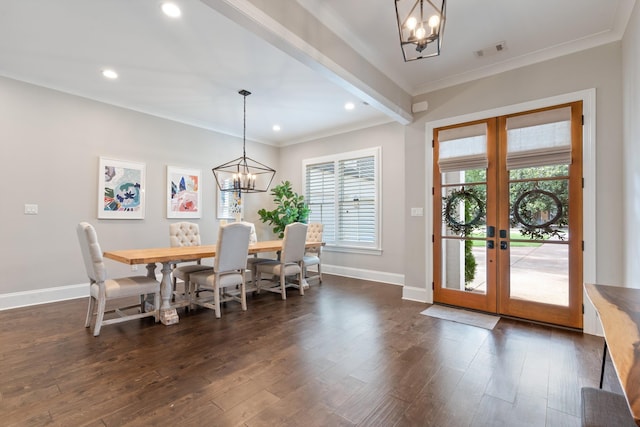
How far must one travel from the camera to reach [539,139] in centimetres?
321

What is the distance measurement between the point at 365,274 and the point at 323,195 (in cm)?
188

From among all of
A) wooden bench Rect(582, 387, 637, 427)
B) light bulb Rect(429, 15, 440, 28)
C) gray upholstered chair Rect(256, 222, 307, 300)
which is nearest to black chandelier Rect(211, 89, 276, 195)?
gray upholstered chair Rect(256, 222, 307, 300)

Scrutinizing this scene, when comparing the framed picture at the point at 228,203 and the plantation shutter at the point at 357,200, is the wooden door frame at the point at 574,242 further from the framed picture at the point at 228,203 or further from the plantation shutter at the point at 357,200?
the framed picture at the point at 228,203

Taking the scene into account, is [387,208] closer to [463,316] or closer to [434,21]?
[463,316]

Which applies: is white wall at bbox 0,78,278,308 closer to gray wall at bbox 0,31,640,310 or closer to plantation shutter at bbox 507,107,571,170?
gray wall at bbox 0,31,640,310

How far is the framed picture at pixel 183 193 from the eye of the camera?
5172 mm

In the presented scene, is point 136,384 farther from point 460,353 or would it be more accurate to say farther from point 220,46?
point 220,46

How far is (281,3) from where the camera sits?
2.26m

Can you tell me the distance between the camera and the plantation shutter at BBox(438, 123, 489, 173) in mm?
3566

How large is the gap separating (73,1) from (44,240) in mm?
3117

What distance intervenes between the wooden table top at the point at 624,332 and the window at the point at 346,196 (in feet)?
13.2

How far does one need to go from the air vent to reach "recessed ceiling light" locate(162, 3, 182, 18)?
9.88 feet

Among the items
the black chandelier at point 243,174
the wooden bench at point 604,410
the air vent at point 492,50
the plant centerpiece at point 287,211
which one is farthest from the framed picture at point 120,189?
the wooden bench at point 604,410

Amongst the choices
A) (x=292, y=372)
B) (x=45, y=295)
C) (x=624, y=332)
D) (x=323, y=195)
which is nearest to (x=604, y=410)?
(x=624, y=332)
